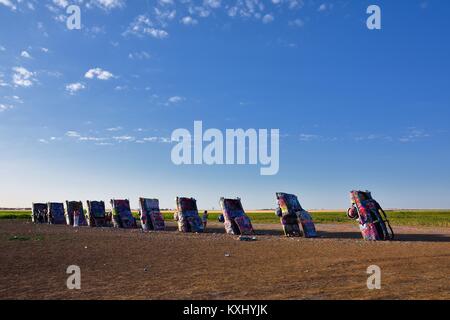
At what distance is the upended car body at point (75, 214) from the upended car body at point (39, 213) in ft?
35.4

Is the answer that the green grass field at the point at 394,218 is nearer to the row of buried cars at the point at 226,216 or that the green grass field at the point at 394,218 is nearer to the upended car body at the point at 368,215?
the row of buried cars at the point at 226,216

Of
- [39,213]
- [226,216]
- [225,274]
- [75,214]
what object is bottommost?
[39,213]

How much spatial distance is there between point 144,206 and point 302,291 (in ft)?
112

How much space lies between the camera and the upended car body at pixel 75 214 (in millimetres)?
54019

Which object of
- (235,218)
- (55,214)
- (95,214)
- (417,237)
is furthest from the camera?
(55,214)

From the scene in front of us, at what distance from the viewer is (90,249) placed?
72.6ft

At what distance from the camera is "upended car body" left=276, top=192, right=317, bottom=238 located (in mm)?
31750

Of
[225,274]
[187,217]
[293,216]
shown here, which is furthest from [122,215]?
[225,274]

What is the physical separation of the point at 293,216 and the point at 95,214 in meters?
30.1

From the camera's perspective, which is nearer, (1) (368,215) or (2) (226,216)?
(1) (368,215)

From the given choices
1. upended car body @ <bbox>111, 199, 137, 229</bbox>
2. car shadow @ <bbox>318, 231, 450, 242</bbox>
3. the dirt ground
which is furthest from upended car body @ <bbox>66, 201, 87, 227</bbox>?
car shadow @ <bbox>318, 231, 450, 242</bbox>

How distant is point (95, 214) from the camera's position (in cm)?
5191

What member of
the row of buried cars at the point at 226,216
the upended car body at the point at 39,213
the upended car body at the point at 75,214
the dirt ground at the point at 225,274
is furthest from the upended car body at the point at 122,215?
the dirt ground at the point at 225,274

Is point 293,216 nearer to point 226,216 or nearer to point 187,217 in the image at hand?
point 226,216
